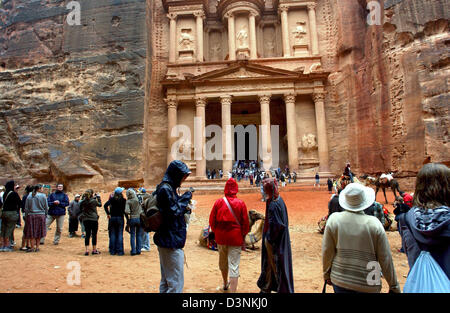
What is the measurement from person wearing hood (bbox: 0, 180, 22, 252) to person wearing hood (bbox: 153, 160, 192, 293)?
6311 mm

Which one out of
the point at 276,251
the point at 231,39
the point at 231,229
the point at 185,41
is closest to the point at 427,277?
the point at 276,251

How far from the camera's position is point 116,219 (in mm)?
7074

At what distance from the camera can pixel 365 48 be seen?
22500 mm

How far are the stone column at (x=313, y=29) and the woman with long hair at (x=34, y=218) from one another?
85.7 ft

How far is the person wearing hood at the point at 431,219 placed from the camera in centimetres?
202

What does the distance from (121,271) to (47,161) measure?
20.7m

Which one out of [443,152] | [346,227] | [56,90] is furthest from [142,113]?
[346,227]

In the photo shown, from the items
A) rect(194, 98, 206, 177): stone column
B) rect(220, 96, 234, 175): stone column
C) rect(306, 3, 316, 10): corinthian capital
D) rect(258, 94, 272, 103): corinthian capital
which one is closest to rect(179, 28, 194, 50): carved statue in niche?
rect(194, 98, 206, 177): stone column

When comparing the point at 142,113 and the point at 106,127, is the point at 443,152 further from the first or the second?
the point at 106,127

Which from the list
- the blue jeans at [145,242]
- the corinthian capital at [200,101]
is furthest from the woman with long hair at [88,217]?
the corinthian capital at [200,101]

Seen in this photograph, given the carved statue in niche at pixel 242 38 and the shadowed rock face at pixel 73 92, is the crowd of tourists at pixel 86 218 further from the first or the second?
the carved statue in niche at pixel 242 38

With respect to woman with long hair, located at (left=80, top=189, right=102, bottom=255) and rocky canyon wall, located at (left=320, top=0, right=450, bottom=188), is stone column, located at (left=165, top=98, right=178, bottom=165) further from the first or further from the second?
woman with long hair, located at (left=80, top=189, right=102, bottom=255)

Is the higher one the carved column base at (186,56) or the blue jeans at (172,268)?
the carved column base at (186,56)

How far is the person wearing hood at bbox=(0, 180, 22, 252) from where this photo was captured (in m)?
7.31
